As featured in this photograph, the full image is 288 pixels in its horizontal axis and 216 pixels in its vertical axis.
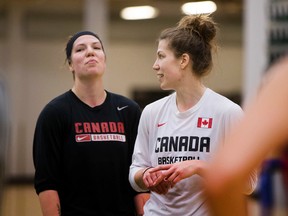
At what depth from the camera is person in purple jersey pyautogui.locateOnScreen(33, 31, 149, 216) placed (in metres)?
4.42

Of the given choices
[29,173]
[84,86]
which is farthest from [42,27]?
[84,86]

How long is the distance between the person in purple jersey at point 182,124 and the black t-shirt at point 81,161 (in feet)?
1.39

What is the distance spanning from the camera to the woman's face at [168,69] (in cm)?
393

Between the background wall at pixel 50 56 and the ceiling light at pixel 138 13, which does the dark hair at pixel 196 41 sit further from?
the background wall at pixel 50 56

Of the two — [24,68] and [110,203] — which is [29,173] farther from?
[110,203]

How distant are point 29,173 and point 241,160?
17802 mm

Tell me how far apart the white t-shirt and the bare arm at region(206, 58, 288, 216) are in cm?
221

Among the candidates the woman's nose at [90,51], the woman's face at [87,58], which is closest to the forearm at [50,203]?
the woman's face at [87,58]

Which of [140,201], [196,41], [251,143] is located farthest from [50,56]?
[251,143]

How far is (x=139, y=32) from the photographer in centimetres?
1919

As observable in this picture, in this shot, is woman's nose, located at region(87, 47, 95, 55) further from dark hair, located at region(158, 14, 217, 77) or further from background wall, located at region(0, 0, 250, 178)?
background wall, located at region(0, 0, 250, 178)

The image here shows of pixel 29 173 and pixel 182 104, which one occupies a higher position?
pixel 182 104

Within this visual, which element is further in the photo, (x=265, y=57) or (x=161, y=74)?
(x=265, y=57)

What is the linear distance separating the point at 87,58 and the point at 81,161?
0.62 metres
